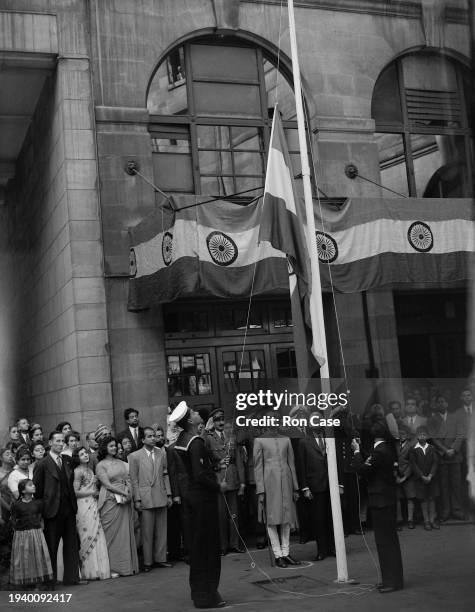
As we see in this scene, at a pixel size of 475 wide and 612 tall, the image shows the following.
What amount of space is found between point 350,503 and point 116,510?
150 inches

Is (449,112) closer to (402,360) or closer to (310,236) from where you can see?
(402,360)

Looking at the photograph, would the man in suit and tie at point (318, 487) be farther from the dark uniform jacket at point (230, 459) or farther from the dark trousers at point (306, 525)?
the dark uniform jacket at point (230, 459)

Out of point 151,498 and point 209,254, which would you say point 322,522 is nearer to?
point 151,498

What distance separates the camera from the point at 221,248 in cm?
1391

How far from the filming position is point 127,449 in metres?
11.9

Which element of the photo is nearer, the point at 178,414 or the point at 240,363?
the point at 178,414

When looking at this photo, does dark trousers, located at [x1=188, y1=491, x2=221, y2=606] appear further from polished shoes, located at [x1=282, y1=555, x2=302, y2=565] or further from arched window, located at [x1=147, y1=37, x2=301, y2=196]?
arched window, located at [x1=147, y1=37, x2=301, y2=196]

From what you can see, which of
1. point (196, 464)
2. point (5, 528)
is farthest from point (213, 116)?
point (196, 464)

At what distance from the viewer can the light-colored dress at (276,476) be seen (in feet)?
35.5

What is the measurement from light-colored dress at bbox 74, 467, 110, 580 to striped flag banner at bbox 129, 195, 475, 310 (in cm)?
399

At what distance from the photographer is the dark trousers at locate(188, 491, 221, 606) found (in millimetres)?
8336

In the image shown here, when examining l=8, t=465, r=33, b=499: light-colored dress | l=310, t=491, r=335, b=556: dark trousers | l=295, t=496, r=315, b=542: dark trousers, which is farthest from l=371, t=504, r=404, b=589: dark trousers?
l=8, t=465, r=33, b=499: light-colored dress

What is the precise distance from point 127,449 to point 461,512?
10.7m

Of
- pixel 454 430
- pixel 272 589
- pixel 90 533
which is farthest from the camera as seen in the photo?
pixel 90 533
